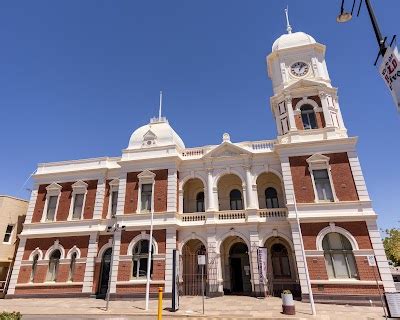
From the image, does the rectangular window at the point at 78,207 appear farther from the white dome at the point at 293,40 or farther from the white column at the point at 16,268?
the white dome at the point at 293,40

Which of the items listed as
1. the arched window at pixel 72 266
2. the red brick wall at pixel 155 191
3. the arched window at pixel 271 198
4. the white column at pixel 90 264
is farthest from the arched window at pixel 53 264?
the arched window at pixel 271 198

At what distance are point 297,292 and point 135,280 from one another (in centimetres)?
1213

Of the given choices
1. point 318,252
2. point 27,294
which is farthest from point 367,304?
point 27,294

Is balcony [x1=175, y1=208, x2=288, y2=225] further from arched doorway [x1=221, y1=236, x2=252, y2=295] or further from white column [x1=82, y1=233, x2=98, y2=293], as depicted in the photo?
white column [x1=82, y1=233, x2=98, y2=293]

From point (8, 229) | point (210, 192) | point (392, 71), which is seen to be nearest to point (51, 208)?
point (8, 229)

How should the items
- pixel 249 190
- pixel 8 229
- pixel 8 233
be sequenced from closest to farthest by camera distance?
1. pixel 249 190
2. pixel 8 233
3. pixel 8 229

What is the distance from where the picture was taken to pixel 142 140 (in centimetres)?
2622

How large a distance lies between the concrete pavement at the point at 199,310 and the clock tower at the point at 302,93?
12069mm

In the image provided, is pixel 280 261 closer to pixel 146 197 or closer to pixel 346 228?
pixel 346 228

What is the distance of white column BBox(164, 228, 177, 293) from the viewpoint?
1992 cm

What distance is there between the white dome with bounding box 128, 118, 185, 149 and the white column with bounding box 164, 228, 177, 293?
836 centimetres

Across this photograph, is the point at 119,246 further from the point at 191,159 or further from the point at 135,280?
the point at 191,159

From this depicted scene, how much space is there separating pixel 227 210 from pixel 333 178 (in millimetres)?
8681

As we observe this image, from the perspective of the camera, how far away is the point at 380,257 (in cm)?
1698
